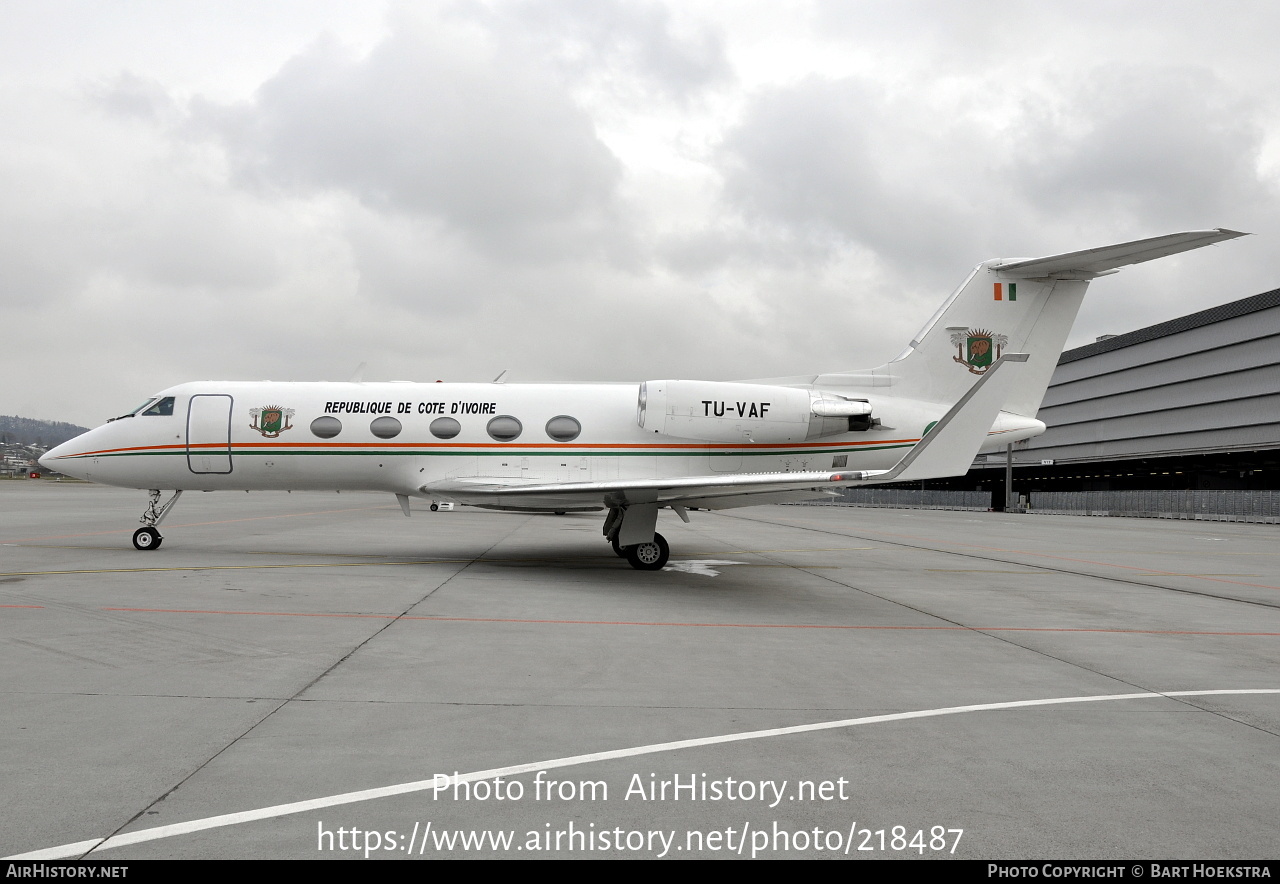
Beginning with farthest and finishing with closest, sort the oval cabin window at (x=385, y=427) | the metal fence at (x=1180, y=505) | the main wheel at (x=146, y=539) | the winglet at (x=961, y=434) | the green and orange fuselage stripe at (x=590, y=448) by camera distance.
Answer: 1. the metal fence at (x=1180, y=505)
2. the main wheel at (x=146, y=539)
3. the oval cabin window at (x=385, y=427)
4. the green and orange fuselage stripe at (x=590, y=448)
5. the winglet at (x=961, y=434)

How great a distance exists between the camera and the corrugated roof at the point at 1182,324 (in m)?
58.9

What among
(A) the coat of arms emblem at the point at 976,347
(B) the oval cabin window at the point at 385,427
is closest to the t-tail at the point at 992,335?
(A) the coat of arms emblem at the point at 976,347

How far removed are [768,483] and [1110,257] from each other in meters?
6.64

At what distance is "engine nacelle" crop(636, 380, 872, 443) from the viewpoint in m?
13.1

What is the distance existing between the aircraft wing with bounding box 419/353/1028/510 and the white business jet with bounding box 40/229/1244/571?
0.10m

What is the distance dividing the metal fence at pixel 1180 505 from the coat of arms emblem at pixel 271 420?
A: 46.0 metres

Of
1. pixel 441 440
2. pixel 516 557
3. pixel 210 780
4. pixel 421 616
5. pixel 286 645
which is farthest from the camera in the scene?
pixel 516 557

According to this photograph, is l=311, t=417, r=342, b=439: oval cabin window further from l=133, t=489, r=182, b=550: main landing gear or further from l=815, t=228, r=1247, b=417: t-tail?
l=815, t=228, r=1247, b=417: t-tail

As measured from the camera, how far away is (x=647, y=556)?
12898 millimetres

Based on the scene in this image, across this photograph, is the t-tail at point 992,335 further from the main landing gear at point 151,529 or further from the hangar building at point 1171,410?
the hangar building at point 1171,410

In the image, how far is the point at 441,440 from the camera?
1354 centimetres

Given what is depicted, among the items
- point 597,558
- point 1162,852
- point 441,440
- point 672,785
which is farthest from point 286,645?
point 597,558
